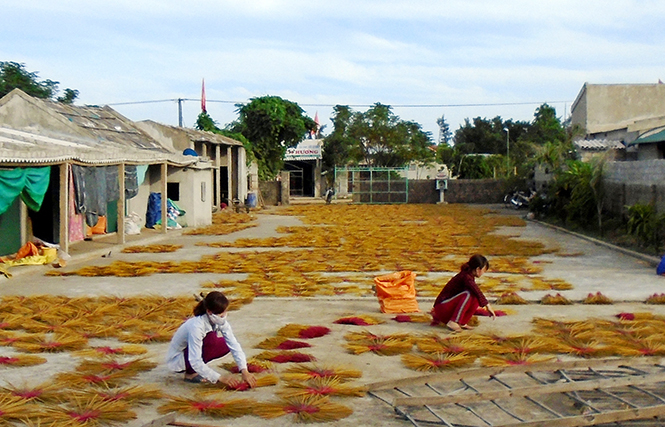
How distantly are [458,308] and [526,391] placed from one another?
269cm

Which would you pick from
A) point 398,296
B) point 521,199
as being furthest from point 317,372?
point 521,199

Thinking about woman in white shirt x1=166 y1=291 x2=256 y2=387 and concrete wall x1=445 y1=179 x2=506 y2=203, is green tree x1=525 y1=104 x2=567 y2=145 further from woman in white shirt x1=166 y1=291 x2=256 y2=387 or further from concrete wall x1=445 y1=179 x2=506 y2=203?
woman in white shirt x1=166 y1=291 x2=256 y2=387

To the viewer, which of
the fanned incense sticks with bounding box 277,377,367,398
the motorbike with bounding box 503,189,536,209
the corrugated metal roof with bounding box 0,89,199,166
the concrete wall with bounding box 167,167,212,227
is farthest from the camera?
the motorbike with bounding box 503,189,536,209

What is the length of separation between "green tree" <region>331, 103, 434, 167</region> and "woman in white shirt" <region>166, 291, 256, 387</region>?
42151mm

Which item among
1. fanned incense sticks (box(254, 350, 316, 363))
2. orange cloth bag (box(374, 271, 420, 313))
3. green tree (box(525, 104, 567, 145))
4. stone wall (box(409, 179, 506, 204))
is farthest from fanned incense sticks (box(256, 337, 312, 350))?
green tree (box(525, 104, 567, 145))

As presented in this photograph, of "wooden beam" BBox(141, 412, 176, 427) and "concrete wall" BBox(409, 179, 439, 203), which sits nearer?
"wooden beam" BBox(141, 412, 176, 427)

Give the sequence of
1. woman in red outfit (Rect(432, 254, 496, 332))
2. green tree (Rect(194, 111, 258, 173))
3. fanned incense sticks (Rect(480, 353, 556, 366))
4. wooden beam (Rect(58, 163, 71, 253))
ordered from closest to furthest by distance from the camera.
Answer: fanned incense sticks (Rect(480, 353, 556, 366)), woman in red outfit (Rect(432, 254, 496, 332)), wooden beam (Rect(58, 163, 71, 253)), green tree (Rect(194, 111, 258, 173))

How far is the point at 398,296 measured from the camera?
28.8 feet

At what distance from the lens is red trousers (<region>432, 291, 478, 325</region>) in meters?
7.53

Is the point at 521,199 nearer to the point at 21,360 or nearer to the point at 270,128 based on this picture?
the point at 270,128

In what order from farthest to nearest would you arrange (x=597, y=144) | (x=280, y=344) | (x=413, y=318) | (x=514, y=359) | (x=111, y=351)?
(x=597, y=144)
(x=413, y=318)
(x=280, y=344)
(x=111, y=351)
(x=514, y=359)

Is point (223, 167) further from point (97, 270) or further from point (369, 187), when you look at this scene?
point (97, 270)

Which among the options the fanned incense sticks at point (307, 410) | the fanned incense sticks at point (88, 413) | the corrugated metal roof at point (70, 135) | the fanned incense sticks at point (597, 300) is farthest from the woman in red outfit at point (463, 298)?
the corrugated metal roof at point (70, 135)

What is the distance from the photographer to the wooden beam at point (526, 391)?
4.87 metres
